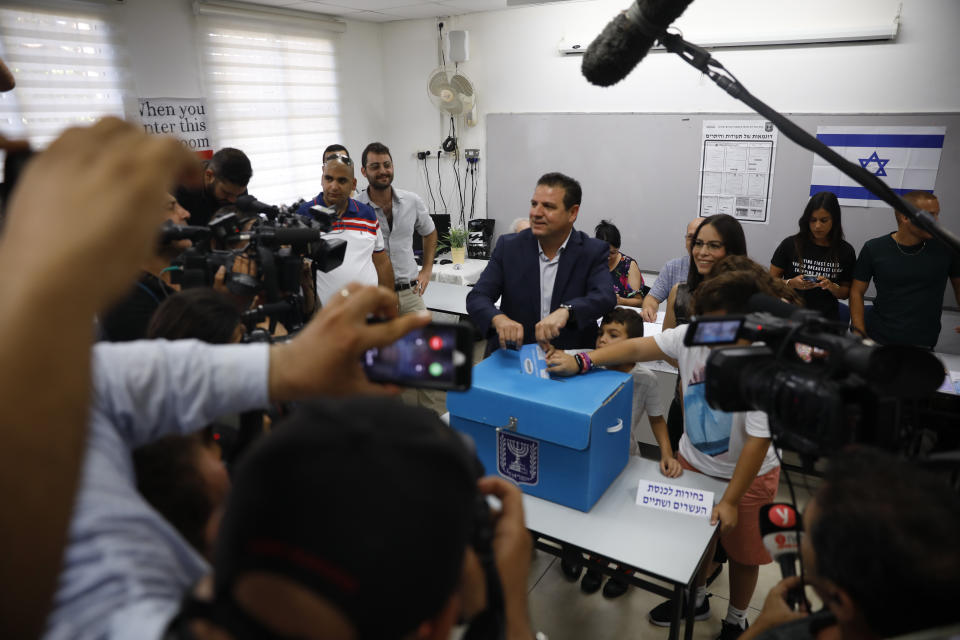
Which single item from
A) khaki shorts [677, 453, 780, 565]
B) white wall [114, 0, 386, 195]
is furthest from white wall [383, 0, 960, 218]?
khaki shorts [677, 453, 780, 565]

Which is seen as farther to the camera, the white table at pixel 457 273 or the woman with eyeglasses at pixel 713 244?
the white table at pixel 457 273

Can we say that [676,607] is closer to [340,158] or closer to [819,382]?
[819,382]

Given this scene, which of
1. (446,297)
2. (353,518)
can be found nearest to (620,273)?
(446,297)

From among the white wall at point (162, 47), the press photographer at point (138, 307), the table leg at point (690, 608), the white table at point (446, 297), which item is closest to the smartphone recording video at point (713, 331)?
the table leg at point (690, 608)

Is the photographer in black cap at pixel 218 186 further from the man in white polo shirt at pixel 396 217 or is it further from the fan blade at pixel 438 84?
the fan blade at pixel 438 84

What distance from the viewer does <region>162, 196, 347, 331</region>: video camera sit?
156 centimetres

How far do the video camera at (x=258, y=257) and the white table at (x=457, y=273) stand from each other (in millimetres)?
2816

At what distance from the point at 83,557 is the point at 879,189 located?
3.46ft

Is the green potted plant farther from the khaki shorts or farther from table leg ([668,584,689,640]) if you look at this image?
table leg ([668,584,689,640])

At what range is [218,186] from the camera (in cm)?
285

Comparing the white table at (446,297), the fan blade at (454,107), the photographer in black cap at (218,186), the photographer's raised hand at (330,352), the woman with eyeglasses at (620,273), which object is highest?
the fan blade at (454,107)

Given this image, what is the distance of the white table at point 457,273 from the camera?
183 inches

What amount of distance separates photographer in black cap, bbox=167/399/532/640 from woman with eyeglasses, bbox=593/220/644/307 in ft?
10.5

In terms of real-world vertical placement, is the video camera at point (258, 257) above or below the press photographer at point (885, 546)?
above
